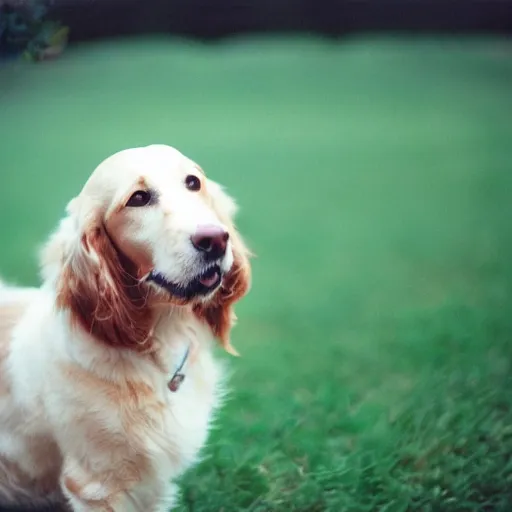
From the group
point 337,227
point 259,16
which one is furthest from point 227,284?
point 259,16

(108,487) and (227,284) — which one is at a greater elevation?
(227,284)

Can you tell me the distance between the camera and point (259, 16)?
205cm

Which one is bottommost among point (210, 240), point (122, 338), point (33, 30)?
point (122, 338)

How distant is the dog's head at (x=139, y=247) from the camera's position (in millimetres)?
1664

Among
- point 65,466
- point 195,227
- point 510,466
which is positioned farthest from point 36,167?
point 510,466

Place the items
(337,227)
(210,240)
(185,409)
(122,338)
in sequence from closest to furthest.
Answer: (210,240)
(122,338)
(185,409)
(337,227)

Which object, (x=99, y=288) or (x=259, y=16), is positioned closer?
(x=99, y=288)

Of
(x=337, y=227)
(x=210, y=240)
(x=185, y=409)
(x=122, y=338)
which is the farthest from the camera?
(x=337, y=227)

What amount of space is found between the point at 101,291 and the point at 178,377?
295 mm

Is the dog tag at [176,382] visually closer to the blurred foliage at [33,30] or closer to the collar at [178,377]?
the collar at [178,377]

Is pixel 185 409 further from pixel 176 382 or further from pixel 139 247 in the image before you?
pixel 139 247

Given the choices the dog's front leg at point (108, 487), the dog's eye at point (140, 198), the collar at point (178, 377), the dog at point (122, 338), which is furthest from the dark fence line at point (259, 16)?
the dog's front leg at point (108, 487)

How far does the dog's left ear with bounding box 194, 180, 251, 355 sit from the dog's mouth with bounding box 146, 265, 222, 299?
2.6 inches

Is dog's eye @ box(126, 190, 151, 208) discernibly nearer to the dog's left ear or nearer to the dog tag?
the dog's left ear
